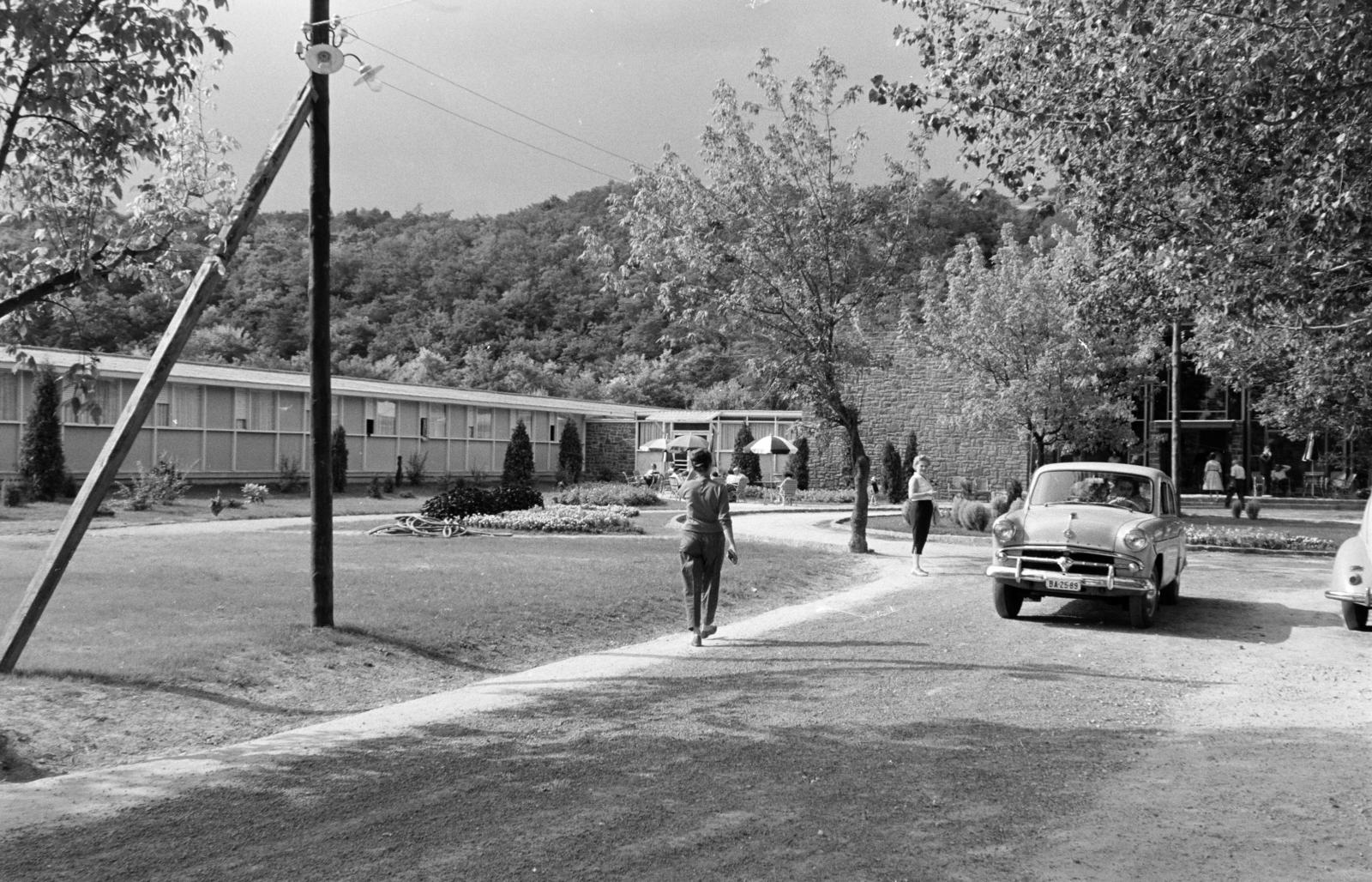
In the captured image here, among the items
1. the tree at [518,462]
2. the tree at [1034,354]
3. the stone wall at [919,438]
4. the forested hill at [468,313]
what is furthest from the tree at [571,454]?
the forested hill at [468,313]

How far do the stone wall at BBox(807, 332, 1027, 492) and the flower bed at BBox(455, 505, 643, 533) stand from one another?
20719mm

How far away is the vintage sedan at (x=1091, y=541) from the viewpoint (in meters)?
11.9

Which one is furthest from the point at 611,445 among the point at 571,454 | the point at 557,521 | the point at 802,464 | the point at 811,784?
the point at 811,784

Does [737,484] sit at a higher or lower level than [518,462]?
lower

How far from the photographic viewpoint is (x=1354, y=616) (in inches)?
485

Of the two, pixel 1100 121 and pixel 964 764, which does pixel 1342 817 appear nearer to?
pixel 964 764

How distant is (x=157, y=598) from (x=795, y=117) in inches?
551

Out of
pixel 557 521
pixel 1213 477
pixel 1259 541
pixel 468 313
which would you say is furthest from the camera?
pixel 468 313

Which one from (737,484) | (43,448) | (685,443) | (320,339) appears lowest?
(737,484)

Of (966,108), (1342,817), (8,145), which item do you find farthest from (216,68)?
(1342,817)

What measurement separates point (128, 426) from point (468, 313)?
255 feet

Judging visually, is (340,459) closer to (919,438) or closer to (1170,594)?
(919,438)

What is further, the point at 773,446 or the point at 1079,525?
the point at 773,446

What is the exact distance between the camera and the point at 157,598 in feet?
36.2
